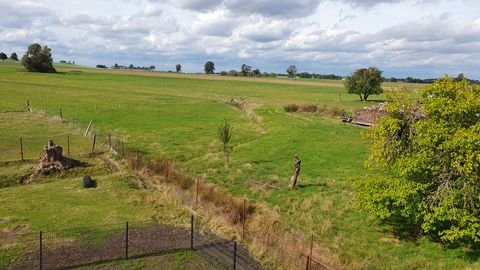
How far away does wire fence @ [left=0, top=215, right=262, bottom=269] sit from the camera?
17.4 m

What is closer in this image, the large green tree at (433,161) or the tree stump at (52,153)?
the large green tree at (433,161)

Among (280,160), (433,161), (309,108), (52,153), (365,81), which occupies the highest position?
(365,81)

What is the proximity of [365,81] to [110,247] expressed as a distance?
65613 millimetres

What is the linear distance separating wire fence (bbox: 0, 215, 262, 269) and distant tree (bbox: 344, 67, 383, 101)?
6138cm

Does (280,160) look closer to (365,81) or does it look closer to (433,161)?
(433,161)

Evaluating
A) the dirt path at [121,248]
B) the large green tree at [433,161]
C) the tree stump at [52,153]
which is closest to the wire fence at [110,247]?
the dirt path at [121,248]

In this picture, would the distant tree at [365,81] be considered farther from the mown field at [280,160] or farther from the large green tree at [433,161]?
the large green tree at [433,161]

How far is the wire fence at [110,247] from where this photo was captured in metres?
17.4

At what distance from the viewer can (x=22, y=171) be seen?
2925 cm

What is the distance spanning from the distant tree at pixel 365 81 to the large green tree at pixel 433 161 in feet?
194

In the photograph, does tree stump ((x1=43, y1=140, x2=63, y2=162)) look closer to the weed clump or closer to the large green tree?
the large green tree

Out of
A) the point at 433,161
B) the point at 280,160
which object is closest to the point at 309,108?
the point at 280,160

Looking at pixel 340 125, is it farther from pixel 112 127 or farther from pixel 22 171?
pixel 22 171

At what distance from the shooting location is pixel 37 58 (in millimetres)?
154375
